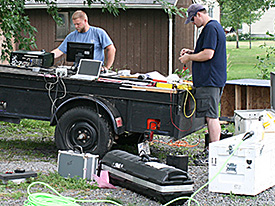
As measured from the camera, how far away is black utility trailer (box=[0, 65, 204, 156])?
21.5 feet

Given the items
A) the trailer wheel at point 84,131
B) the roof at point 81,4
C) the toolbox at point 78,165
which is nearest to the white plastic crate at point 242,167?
the toolbox at point 78,165

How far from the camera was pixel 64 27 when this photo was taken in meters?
17.3

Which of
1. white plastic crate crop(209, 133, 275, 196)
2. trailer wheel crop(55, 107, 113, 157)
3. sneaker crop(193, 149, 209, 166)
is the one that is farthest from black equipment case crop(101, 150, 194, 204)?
sneaker crop(193, 149, 209, 166)

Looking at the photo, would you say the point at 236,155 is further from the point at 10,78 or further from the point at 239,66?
the point at 239,66

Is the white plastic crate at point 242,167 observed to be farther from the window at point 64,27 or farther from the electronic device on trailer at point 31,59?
the window at point 64,27

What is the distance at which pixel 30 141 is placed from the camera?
8.27 m

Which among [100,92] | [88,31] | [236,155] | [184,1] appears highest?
[184,1]

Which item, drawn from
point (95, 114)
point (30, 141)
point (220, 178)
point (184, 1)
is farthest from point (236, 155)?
point (184, 1)

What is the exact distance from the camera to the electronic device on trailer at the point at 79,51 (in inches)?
294

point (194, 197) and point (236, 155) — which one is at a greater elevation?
point (236, 155)

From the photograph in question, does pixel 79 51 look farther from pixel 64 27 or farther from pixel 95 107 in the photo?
pixel 64 27

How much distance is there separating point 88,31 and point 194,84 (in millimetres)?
1979

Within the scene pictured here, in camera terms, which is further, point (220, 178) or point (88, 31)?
point (88, 31)

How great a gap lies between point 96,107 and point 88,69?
593mm
